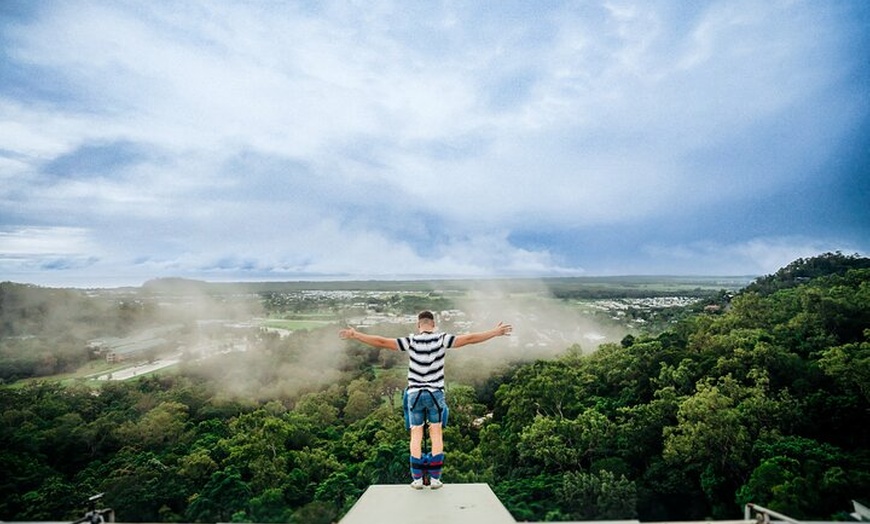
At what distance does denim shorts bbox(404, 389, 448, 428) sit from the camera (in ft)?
13.9

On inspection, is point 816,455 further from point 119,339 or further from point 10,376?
point 10,376

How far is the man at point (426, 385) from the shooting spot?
4.21 m

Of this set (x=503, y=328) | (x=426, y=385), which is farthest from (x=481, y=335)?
(x=426, y=385)

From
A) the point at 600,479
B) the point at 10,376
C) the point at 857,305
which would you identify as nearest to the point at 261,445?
the point at 600,479

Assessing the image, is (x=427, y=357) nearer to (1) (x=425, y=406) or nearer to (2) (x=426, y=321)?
(2) (x=426, y=321)

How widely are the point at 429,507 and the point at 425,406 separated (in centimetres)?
82

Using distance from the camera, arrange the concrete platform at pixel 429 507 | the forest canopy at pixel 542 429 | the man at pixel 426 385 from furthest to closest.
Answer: the forest canopy at pixel 542 429 → the man at pixel 426 385 → the concrete platform at pixel 429 507

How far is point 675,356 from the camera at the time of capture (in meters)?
19.9

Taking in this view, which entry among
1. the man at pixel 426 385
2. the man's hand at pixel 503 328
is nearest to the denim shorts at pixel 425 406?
the man at pixel 426 385

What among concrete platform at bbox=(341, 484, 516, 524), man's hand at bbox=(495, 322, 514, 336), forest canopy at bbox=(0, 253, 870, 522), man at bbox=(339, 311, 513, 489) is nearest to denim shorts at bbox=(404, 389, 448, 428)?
man at bbox=(339, 311, 513, 489)

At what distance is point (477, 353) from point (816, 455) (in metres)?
13.9

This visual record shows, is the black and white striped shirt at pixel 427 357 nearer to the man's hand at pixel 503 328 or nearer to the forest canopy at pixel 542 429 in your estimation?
the man's hand at pixel 503 328

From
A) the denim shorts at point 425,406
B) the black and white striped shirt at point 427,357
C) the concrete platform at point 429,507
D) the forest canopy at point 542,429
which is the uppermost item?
the black and white striped shirt at point 427,357

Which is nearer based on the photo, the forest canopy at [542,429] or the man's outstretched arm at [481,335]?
the man's outstretched arm at [481,335]
